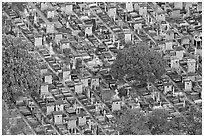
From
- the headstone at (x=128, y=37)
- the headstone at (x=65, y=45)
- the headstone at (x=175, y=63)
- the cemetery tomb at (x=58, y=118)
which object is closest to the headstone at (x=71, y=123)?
the cemetery tomb at (x=58, y=118)

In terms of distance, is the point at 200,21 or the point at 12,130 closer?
the point at 12,130

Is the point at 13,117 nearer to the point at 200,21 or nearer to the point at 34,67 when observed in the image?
the point at 34,67

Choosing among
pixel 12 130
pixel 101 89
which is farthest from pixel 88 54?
pixel 12 130

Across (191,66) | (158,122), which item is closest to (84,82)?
(191,66)

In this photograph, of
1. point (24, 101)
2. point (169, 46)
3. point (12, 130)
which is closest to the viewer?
point (12, 130)

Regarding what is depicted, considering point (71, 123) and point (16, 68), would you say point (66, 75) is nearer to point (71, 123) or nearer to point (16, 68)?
point (71, 123)

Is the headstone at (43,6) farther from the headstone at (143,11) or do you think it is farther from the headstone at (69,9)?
the headstone at (143,11)

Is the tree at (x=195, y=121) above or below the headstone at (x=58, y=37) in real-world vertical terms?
below
